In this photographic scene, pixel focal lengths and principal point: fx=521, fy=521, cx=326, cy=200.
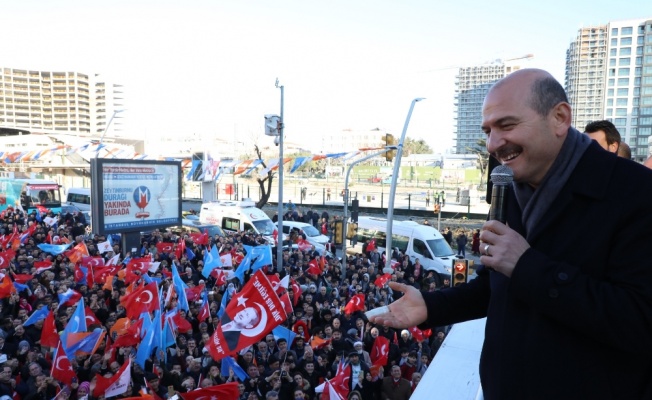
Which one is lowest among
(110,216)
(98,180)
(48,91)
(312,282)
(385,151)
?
(312,282)

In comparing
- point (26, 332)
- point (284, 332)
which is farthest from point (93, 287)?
point (284, 332)

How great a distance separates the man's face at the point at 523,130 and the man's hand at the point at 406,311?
0.63 metres

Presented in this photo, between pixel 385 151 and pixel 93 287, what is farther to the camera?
pixel 385 151

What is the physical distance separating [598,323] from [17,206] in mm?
35159

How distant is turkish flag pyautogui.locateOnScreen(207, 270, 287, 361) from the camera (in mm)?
7254

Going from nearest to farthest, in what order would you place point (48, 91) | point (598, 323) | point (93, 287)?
point (598, 323) → point (93, 287) → point (48, 91)

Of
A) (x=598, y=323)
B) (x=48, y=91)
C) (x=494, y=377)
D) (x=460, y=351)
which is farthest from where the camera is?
(x=48, y=91)

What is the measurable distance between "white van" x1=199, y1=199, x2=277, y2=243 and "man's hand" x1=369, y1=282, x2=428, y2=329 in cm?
1989

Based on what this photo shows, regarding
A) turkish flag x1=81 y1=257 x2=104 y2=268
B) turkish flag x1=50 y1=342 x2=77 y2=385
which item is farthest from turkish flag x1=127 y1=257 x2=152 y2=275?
turkish flag x1=50 y1=342 x2=77 y2=385

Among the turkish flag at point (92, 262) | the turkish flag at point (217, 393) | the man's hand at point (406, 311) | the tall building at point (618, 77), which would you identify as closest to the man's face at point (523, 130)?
the man's hand at point (406, 311)

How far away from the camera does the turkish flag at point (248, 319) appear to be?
7254 mm

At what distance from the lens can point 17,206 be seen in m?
30.8

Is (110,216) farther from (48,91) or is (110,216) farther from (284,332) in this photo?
(48,91)

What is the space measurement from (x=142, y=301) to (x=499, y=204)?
877cm
